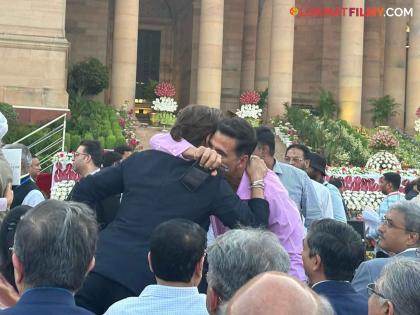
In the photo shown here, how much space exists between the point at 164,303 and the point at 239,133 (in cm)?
Answer: 179

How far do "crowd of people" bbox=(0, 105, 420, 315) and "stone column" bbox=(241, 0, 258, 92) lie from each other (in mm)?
32421

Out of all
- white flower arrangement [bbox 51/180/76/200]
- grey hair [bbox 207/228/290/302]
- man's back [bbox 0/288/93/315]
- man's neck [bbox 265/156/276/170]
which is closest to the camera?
man's back [bbox 0/288/93/315]

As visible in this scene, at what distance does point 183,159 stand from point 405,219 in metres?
2.15

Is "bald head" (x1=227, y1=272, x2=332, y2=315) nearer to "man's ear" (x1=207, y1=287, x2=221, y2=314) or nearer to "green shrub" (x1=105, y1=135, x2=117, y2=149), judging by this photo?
"man's ear" (x1=207, y1=287, x2=221, y2=314)

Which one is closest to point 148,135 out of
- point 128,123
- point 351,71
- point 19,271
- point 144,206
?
point 128,123

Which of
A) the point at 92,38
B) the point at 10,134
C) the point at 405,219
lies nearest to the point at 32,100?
the point at 10,134

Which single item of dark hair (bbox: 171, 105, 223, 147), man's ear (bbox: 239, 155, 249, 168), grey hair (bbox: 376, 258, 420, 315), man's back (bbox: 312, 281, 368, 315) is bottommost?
man's back (bbox: 312, 281, 368, 315)

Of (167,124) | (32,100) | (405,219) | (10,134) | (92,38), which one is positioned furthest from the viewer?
(92,38)

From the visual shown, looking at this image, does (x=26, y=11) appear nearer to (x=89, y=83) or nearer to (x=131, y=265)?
(x=89, y=83)

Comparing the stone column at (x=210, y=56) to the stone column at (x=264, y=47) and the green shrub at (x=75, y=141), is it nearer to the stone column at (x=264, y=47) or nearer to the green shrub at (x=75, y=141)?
the stone column at (x=264, y=47)

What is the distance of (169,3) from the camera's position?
140 feet

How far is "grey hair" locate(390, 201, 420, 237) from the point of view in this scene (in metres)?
7.14

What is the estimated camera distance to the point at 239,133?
6305 mm

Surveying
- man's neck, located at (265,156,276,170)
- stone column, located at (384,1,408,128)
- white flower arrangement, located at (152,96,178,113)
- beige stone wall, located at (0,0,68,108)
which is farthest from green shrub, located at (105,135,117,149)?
→ stone column, located at (384,1,408,128)
